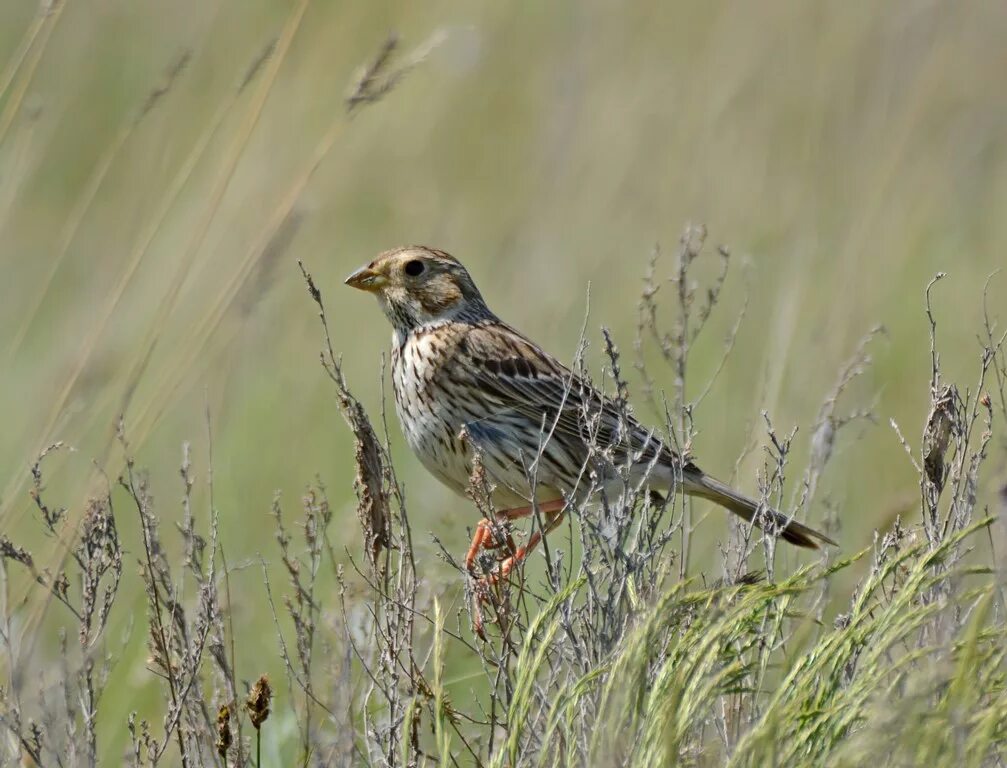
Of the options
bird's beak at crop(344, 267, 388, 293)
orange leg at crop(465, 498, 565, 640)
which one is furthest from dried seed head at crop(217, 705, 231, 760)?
bird's beak at crop(344, 267, 388, 293)

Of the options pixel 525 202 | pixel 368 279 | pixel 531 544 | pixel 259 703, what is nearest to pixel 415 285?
pixel 368 279

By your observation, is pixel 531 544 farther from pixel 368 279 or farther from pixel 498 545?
pixel 368 279

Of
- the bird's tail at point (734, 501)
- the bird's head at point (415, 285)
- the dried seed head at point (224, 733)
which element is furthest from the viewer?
the bird's head at point (415, 285)

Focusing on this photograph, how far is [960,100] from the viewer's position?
887 cm

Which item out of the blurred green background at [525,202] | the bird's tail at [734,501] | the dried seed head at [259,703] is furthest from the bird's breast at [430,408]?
the dried seed head at [259,703]

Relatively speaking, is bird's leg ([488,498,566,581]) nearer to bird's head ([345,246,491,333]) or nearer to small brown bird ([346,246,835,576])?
small brown bird ([346,246,835,576])

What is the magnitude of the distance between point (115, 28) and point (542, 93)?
96.8 inches

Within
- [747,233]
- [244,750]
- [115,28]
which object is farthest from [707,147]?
[244,750]

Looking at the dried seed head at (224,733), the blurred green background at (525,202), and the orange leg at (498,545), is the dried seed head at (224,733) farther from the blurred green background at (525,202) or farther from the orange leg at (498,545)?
the blurred green background at (525,202)

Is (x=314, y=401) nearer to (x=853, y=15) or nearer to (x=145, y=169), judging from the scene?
(x=145, y=169)

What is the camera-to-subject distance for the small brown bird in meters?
4.57

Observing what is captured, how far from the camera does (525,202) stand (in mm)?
8016

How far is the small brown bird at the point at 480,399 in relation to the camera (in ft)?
15.0

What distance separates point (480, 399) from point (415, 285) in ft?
1.43
